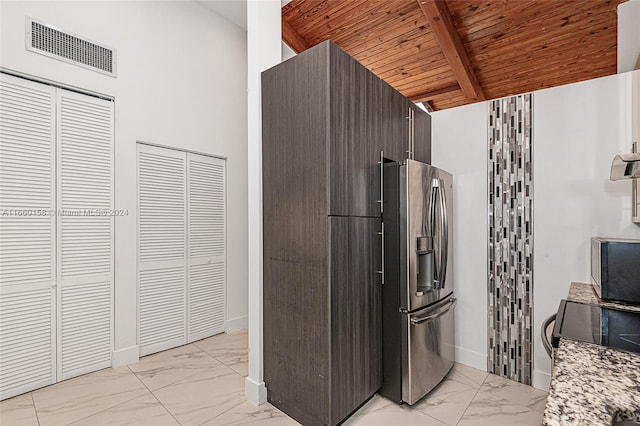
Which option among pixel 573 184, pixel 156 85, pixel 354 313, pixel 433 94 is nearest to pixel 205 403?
pixel 354 313

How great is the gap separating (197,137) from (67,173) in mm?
1331

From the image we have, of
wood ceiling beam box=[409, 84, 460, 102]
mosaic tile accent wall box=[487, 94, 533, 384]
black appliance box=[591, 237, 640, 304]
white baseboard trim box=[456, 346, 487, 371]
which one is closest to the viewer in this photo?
black appliance box=[591, 237, 640, 304]

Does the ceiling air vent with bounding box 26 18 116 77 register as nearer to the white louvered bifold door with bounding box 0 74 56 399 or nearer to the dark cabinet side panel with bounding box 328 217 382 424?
A: the white louvered bifold door with bounding box 0 74 56 399

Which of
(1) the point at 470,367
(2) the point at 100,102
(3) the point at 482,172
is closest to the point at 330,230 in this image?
(3) the point at 482,172

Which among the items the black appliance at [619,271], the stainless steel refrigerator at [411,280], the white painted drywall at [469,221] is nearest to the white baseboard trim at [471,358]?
the white painted drywall at [469,221]

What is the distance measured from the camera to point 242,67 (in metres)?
4.28

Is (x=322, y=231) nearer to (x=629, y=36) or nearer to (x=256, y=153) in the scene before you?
(x=256, y=153)

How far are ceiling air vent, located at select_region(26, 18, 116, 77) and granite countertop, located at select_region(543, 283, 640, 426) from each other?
12.7ft

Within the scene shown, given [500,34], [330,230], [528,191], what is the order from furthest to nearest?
[500,34], [528,191], [330,230]

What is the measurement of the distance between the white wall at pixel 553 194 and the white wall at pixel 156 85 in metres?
2.61

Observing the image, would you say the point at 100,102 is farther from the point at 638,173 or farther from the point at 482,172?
the point at 638,173

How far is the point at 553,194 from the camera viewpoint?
2674 mm

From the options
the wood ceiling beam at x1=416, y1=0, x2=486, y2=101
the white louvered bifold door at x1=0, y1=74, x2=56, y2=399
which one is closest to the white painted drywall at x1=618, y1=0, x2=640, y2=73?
the wood ceiling beam at x1=416, y1=0, x2=486, y2=101

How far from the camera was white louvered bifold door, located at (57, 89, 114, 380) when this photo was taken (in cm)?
281
